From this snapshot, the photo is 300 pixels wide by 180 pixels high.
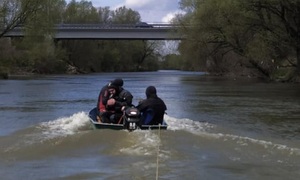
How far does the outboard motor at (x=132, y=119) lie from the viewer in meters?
14.7

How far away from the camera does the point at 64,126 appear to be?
17812 mm

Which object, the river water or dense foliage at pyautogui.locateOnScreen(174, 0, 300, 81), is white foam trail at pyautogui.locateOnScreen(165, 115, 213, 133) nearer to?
the river water

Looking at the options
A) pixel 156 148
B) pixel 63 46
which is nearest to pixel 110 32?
pixel 63 46

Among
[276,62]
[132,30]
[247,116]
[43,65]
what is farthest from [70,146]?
[43,65]

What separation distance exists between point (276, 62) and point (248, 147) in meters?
39.6

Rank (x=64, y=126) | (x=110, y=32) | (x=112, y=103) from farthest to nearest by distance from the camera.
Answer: (x=110, y=32) → (x=64, y=126) → (x=112, y=103)

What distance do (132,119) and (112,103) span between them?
1929mm

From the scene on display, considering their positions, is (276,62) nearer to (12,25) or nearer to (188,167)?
(12,25)

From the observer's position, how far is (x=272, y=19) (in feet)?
155

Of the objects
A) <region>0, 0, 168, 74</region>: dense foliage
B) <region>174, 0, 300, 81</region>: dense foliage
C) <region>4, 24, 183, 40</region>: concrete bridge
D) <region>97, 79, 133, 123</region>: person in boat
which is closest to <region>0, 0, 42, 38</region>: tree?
<region>0, 0, 168, 74</region>: dense foliage

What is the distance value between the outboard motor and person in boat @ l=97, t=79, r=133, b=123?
1.47m

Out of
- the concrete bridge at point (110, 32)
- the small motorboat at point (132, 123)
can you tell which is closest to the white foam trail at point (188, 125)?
the small motorboat at point (132, 123)

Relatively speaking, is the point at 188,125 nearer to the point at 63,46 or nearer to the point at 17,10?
the point at 17,10

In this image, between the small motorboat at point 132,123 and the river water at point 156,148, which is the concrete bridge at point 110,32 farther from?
the small motorboat at point 132,123
